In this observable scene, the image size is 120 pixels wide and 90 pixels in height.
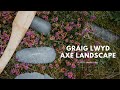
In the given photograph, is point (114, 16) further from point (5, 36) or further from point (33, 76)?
point (5, 36)

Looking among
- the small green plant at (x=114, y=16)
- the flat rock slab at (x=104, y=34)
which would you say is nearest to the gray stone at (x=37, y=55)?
the flat rock slab at (x=104, y=34)

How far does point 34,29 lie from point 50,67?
612mm

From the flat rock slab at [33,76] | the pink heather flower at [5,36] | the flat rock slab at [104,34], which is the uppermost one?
the flat rock slab at [104,34]

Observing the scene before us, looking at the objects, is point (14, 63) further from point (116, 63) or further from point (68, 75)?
point (116, 63)

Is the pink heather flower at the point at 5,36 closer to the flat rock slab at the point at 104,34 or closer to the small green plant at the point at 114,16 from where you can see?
the flat rock slab at the point at 104,34

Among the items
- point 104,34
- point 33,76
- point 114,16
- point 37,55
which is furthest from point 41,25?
point 114,16

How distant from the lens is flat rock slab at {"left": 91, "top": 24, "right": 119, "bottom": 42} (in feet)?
12.7

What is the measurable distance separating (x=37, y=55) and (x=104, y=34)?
41.0 inches

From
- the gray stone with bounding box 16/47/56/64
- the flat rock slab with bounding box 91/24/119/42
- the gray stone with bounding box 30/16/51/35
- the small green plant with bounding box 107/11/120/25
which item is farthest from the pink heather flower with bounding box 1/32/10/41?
the small green plant with bounding box 107/11/120/25

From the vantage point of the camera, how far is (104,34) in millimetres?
3881

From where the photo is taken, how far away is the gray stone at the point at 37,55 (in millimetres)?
3869

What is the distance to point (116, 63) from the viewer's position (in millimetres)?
3887

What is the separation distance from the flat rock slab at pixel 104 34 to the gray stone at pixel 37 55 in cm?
69
